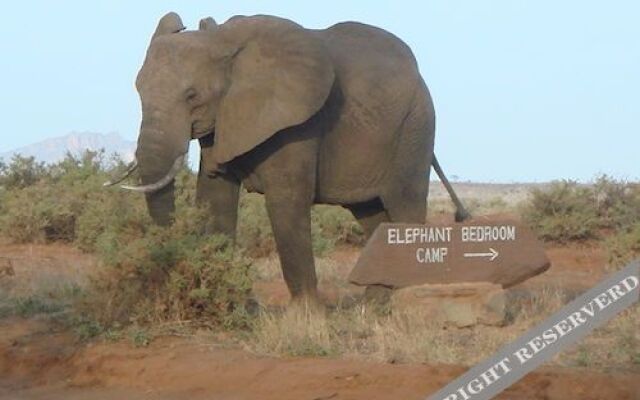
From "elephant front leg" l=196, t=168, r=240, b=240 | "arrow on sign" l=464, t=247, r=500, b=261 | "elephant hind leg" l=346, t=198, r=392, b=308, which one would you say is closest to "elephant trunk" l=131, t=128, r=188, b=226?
"elephant front leg" l=196, t=168, r=240, b=240

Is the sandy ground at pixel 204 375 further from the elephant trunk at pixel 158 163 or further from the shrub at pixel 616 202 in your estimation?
the shrub at pixel 616 202

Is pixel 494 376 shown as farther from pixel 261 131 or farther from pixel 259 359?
pixel 261 131

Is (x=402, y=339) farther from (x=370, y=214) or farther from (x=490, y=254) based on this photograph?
(x=370, y=214)

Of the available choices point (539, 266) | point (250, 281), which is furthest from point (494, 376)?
point (539, 266)

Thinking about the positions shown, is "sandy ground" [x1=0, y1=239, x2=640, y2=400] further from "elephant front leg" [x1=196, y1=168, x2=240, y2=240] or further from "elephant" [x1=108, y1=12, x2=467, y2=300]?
"elephant front leg" [x1=196, y1=168, x2=240, y2=240]

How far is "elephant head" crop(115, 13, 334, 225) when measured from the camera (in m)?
11.1

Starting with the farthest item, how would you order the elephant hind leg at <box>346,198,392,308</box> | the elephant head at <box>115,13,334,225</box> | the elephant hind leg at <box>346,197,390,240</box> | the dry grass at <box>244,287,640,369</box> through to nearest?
the elephant hind leg at <box>346,197,390,240</box>
the elephant hind leg at <box>346,198,392,308</box>
the elephant head at <box>115,13,334,225</box>
the dry grass at <box>244,287,640,369</box>

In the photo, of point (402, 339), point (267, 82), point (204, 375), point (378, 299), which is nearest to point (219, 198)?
point (267, 82)

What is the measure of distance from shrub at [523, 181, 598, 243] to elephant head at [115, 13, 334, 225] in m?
11.2

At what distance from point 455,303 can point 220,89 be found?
265 cm

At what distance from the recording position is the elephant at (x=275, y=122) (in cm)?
1121

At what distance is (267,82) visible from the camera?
38.0 feet

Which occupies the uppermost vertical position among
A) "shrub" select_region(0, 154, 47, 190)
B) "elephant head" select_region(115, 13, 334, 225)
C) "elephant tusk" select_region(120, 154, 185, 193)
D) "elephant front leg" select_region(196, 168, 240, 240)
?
"elephant head" select_region(115, 13, 334, 225)

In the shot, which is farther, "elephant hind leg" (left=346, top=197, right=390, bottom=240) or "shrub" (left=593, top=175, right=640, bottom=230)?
"shrub" (left=593, top=175, right=640, bottom=230)
